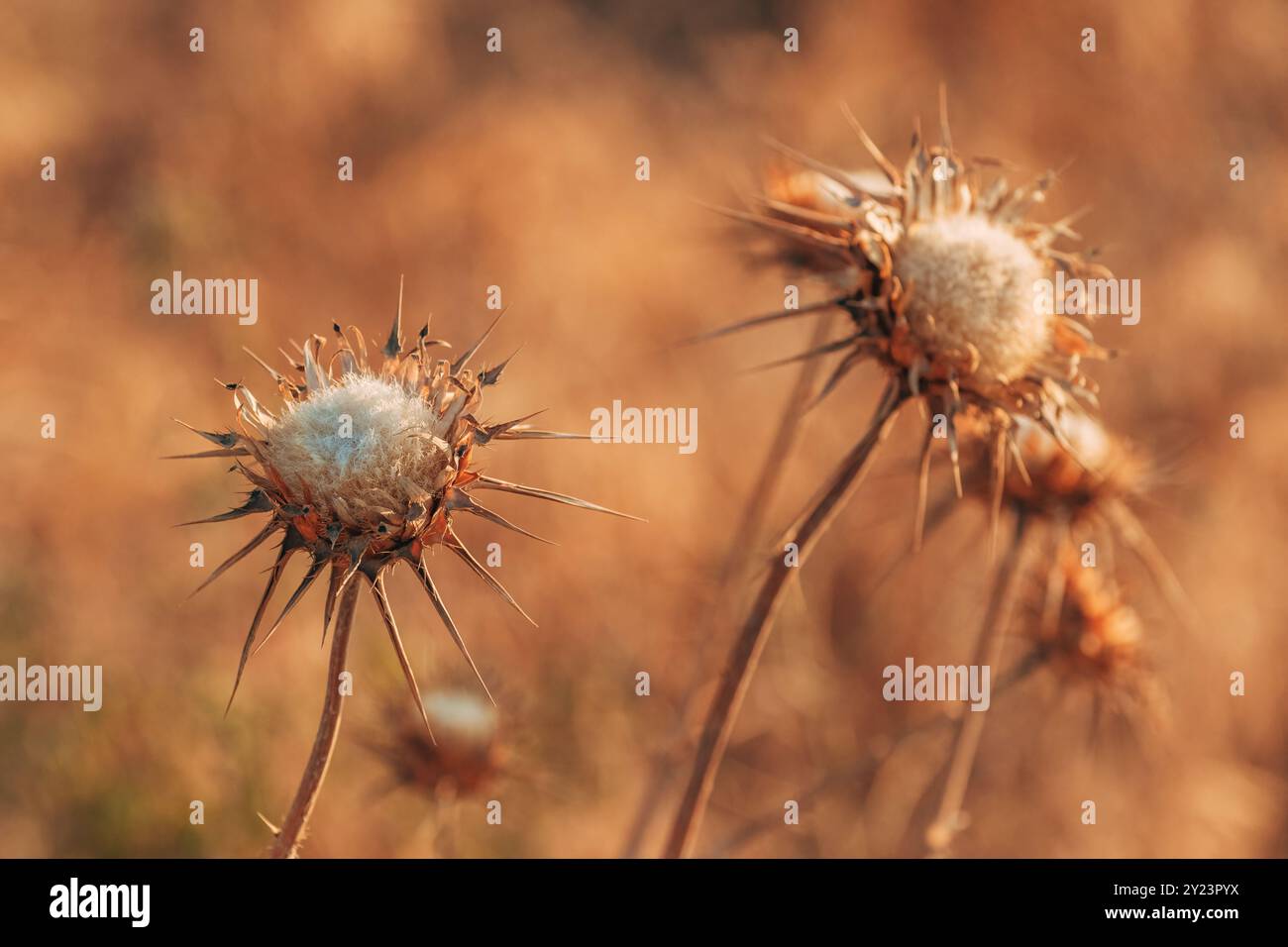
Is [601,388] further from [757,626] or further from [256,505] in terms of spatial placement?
[256,505]

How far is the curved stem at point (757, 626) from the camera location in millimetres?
3416

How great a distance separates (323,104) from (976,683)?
9303 mm

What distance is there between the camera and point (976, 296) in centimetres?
345

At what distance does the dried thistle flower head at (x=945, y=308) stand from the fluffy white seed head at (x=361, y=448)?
37.4 inches


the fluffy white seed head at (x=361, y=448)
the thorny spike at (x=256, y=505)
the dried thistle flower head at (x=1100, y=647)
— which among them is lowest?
the dried thistle flower head at (x=1100, y=647)

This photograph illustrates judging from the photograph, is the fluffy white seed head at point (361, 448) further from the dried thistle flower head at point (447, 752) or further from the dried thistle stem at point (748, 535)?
the dried thistle stem at point (748, 535)

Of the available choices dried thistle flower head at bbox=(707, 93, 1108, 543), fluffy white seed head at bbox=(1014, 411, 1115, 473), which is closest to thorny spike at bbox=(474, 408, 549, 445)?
dried thistle flower head at bbox=(707, 93, 1108, 543)

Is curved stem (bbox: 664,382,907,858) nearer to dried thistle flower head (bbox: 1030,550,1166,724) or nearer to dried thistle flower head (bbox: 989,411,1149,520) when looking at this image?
dried thistle flower head (bbox: 989,411,1149,520)

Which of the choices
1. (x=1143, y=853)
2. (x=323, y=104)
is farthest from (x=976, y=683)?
(x=323, y=104)

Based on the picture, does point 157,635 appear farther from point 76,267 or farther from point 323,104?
point 323,104

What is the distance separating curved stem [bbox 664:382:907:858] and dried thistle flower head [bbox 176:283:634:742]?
3.39ft

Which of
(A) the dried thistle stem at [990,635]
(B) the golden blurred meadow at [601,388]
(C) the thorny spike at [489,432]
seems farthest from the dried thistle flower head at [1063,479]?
(C) the thorny spike at [489,432]

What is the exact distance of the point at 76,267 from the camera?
9680 millimetres
